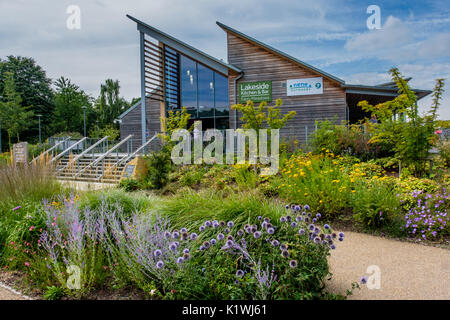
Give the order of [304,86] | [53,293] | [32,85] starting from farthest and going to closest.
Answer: [32,85] < [304,86] < [53,293]

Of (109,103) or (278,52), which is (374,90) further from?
(109,103)

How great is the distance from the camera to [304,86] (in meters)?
15.4

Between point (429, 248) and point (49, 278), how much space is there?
4.93 m

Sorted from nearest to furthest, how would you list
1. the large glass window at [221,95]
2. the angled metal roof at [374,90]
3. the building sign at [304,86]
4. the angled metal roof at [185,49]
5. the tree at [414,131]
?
the tree at [414,131], the angled metal roof at [374,90], the building sign at [304,86], the angled metal roof at [185,49], the large glass window at [221,95]

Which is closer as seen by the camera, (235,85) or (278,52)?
(278,52)

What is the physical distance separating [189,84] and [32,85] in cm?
3901

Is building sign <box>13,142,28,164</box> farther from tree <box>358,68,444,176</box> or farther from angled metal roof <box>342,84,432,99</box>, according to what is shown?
angled metal roof <box>342,84,432,99</box>

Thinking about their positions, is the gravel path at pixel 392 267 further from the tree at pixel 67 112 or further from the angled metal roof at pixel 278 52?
the tree at pixel 67 112

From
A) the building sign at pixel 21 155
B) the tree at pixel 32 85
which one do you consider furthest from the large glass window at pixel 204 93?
the tree at pixel 32 85

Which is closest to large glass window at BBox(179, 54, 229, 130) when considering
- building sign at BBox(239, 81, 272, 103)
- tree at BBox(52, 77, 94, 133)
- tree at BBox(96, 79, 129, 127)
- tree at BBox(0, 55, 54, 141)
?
building sign at BBox(239, 81, 272, 103)

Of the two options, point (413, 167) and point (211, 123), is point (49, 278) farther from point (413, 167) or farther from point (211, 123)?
point (211, 123)

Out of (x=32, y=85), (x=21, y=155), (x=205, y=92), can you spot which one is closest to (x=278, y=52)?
(x=205, y=92)

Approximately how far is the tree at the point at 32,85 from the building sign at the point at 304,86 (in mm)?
37163

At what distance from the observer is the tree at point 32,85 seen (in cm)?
4211
